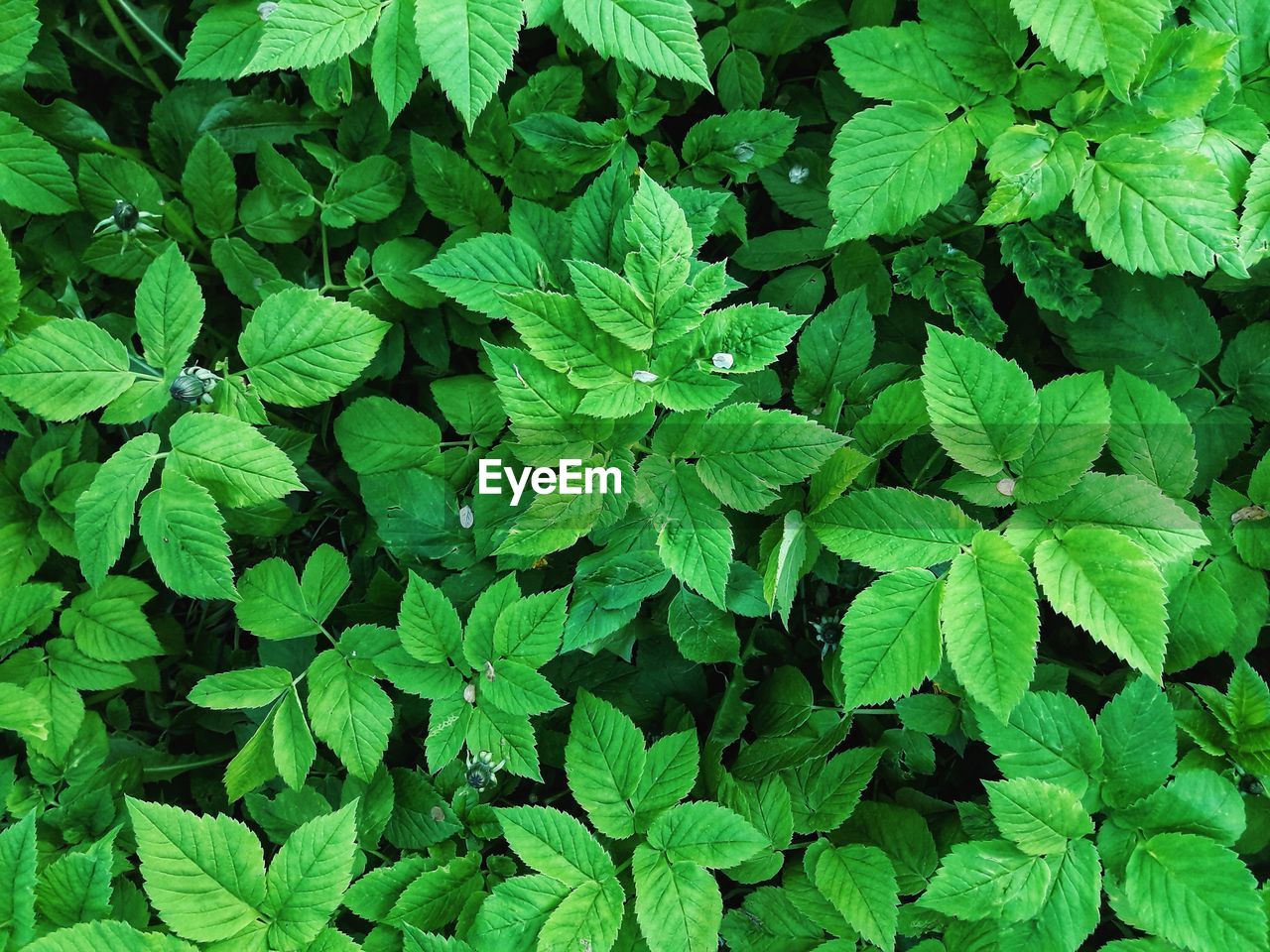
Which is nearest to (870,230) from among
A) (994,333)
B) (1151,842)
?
(994,333)

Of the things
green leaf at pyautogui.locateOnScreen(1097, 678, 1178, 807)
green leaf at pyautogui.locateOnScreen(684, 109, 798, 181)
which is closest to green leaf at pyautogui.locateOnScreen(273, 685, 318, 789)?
green leaf at pyautogui.locateOnScreen(684, 109, 798, 181)

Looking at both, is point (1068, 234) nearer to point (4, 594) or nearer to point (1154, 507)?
point (1154, 507)

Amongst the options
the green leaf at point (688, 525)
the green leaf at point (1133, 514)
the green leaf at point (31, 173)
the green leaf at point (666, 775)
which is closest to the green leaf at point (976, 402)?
the green leaf at point (1133, 514)

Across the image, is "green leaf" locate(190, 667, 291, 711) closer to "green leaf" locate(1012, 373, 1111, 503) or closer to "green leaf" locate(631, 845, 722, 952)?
"green leaf" locate(631, 845, 722, 952)

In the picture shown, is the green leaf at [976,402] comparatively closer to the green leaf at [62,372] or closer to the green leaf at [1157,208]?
the green leaf at [1157,208]

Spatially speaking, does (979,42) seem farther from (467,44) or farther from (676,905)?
(676,905)

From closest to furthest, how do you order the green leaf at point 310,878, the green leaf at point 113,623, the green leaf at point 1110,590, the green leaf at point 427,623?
1. the green leaf at point 1110,590
2. the green leaf at point 310,878
3. the green leaf at point 427,623
4. the green leaf at point 113,623
